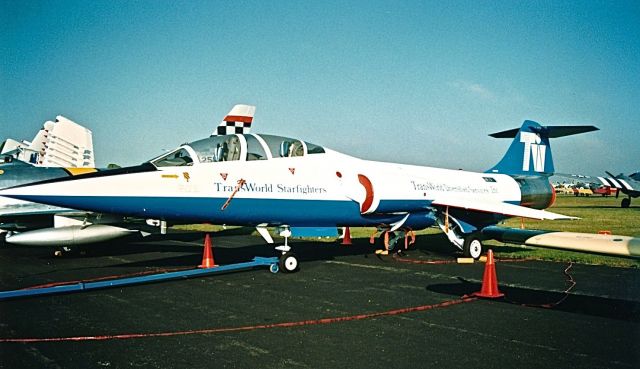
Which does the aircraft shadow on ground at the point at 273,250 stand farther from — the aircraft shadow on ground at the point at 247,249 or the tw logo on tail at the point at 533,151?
the tw logo on tail at the point at 533,151

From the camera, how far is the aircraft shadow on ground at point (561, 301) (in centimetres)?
612

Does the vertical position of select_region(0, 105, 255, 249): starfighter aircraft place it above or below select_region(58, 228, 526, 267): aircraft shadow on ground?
above

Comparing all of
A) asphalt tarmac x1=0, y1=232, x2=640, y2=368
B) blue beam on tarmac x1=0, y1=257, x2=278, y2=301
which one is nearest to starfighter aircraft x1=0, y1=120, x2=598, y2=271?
blue beam on tarmac x1=0, y1=257, x2=278, y2=301

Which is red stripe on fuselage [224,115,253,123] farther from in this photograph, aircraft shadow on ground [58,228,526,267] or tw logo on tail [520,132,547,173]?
tw logo on tail [520,132,547,173]

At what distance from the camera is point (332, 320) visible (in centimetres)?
573

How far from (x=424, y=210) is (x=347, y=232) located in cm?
384

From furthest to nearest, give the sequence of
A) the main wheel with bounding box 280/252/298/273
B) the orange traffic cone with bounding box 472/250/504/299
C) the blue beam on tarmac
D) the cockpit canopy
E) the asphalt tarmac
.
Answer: the main wheel with bounding box 280/252/298/273
the cockpit canopy
the orange traffic cone with bounding box 472/250/504/299
the blue beam on tarmac
the asphalt tarmac

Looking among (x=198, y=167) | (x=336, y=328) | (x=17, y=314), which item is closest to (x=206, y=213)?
(x=198, y=167)

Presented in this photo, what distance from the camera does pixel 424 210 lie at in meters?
11.2

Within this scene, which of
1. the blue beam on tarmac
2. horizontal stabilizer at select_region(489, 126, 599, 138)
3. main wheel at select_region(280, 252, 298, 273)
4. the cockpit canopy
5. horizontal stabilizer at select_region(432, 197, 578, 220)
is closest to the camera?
the blue beam on tarmac

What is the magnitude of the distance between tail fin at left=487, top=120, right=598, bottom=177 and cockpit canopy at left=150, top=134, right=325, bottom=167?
27.0 ft

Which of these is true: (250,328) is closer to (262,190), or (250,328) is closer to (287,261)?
(262,190)

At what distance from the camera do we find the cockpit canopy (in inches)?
316

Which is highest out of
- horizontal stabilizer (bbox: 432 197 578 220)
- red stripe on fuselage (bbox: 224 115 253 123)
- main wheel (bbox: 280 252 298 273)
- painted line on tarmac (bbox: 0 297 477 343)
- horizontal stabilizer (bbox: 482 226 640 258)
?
red stripe on fuselage (bbox: 224 115 253 123)
